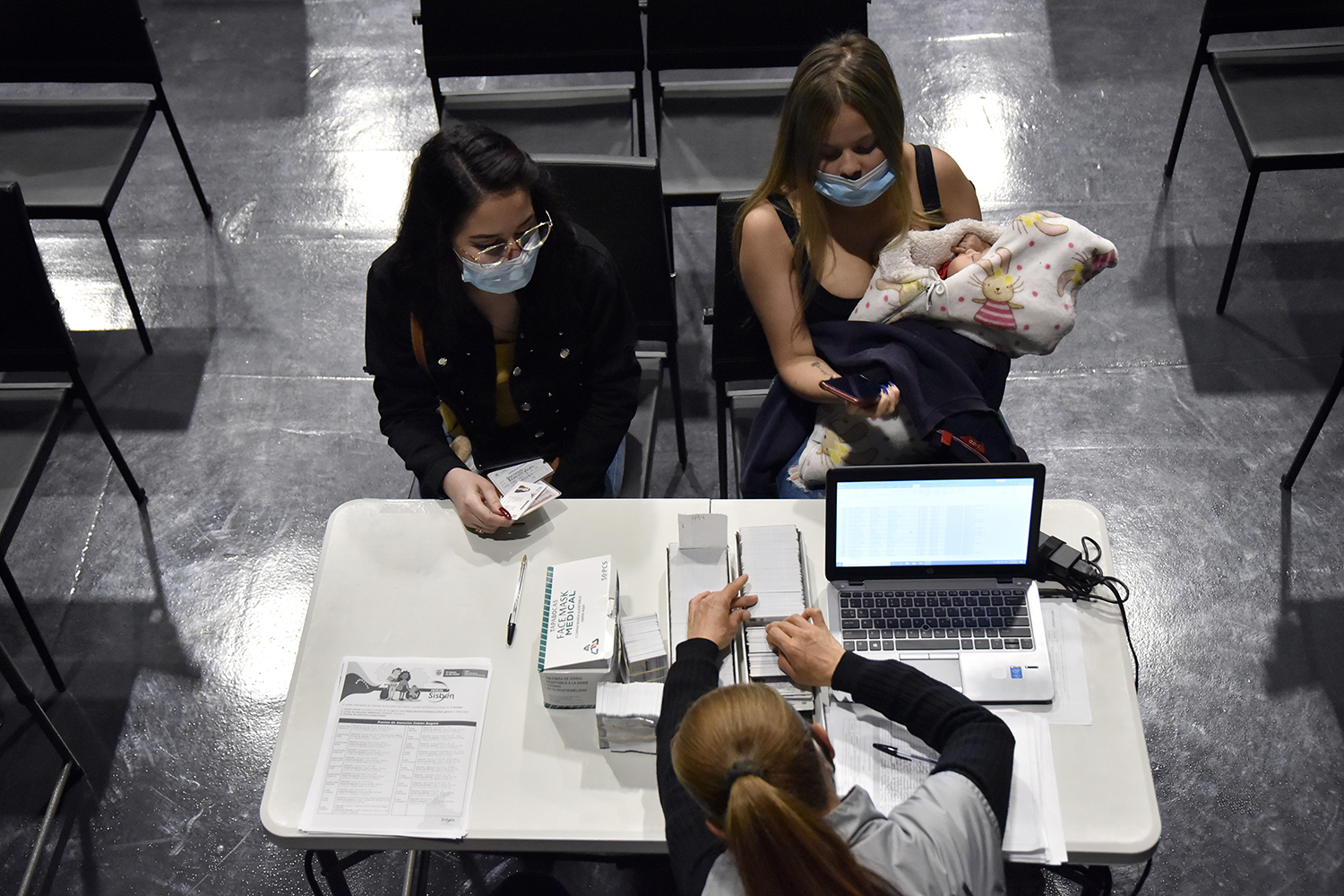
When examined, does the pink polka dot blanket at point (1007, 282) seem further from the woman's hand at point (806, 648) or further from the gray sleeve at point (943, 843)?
the gray sleeve at point (943, 843)

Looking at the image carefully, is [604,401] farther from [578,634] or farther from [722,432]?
[578,634]

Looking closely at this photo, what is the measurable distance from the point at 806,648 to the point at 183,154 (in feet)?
10.3

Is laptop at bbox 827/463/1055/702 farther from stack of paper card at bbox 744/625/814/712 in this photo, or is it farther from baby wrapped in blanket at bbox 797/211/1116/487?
baby wrapped in blanket at bbox 797/211/1116/487

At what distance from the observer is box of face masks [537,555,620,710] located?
190 cm

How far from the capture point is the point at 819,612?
196 cm

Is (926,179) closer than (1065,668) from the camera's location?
No

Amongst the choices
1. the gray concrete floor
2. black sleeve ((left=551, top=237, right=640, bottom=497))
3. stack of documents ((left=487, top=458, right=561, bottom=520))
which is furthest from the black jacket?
the gray concrete floor

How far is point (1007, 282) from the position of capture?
2.32m

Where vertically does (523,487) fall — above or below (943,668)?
above

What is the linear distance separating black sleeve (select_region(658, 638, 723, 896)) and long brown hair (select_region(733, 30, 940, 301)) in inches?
37.5

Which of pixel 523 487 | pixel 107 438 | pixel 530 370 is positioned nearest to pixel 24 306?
pixel 107 438

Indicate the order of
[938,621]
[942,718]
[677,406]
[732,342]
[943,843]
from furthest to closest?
[677,406]
[732,342]
[938,621]
[942,718]
[943,843]

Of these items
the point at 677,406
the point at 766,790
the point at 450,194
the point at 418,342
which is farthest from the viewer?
the point at 677,406

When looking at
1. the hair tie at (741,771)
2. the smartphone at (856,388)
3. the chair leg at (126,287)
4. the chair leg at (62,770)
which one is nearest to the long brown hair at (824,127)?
the smartphone at (856,388)
